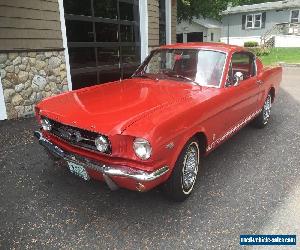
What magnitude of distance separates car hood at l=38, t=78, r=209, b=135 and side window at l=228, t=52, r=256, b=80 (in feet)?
3.21

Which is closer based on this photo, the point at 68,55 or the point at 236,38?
the point at 68,55

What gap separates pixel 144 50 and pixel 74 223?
845 cm

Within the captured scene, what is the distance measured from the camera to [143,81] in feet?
15.4

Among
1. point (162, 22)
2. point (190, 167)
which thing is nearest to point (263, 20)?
point (162, 22)

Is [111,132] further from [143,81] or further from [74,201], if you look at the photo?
[143,81]

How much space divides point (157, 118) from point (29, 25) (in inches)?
201

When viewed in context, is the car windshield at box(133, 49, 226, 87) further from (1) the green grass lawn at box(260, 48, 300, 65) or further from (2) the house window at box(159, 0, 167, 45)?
(1) the green grass lawn at box(260, 48, 300, 65)

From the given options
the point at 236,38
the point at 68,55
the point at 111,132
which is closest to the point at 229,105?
the point at 111,132

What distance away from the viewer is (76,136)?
126 inches

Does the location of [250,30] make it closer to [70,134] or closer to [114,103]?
[114,103]

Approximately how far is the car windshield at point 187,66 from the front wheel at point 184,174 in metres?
1.07

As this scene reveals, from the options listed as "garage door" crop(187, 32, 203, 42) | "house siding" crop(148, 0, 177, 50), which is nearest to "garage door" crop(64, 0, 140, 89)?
"house siding" crop(148, 0, 177, 50)

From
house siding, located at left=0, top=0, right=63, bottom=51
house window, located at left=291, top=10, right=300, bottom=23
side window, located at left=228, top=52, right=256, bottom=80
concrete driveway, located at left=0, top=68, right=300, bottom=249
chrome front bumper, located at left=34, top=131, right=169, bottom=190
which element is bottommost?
concrete driveway, located at left=0, top=68, right=300, bottom=249

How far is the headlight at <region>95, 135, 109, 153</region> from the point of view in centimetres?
296
